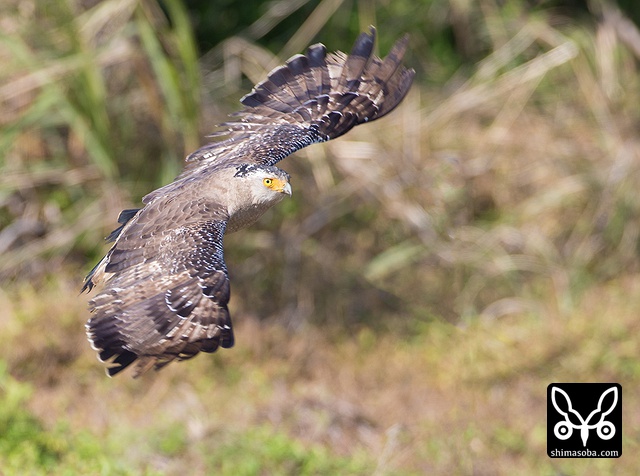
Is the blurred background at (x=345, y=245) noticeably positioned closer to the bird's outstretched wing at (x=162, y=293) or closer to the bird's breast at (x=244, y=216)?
the bird's breast at (x=244, y=216)

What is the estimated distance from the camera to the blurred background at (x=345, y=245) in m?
7.07

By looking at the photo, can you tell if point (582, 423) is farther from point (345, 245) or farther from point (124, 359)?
point (124, 359)

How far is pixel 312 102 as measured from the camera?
6043mm

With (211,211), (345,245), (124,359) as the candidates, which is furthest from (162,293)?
(345,245)

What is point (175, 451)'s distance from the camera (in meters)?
6.25

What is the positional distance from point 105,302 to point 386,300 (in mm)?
4889

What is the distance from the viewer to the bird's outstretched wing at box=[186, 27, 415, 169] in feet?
18.9

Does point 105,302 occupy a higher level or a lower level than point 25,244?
lower

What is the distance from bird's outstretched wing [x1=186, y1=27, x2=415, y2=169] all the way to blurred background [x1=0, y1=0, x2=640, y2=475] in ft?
6.29

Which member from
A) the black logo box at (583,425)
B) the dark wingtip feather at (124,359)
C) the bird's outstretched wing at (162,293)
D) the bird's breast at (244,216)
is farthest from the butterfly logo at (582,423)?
the dark wingtip feather at (124,359)

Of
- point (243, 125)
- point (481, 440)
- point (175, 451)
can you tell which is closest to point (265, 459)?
point (175, 451)

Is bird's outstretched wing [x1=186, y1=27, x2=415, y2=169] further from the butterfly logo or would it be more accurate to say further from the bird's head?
the butterfly logo

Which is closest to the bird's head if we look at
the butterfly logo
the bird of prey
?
the bird of prey

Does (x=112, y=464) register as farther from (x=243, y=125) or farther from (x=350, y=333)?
(x=350, y=333)
